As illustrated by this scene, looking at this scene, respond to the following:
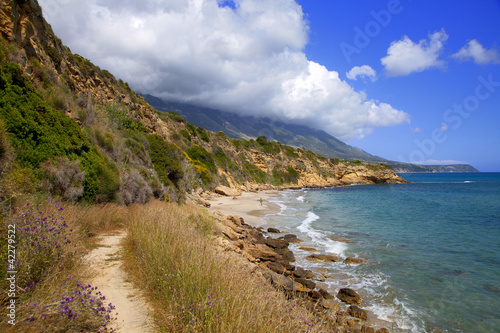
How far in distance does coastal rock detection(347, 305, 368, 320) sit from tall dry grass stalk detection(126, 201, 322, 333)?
4.74 meters

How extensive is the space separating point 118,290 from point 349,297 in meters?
7.29

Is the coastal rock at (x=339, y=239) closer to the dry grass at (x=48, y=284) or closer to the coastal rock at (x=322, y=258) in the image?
the coastal rock at (x=322, y=258)

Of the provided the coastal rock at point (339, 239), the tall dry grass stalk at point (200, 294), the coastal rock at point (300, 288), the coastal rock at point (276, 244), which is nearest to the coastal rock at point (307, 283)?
the coastal rock at point (300, 288)

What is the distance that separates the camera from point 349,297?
861 cm

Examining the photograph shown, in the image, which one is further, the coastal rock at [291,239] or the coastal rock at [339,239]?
the coastal rock at [339,239]

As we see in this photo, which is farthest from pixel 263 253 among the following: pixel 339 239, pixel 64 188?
pixel 64 188

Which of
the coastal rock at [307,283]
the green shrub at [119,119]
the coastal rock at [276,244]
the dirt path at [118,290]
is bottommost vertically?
the coastal rock at [276,244]

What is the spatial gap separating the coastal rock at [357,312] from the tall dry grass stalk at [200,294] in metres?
4.74

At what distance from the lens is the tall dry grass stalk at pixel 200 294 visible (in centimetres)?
294

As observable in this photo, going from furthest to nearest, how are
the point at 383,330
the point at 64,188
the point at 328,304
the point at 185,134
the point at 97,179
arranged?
the point at 185,134, the point at 97,179, the point at 328,304, the point at 64,188, the point at 383,330

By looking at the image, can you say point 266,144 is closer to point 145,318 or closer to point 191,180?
point 191,180

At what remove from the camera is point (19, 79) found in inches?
311

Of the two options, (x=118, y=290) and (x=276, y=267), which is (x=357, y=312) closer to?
(x=276, y=267)

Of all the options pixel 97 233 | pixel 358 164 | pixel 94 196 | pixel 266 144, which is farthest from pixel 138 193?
pixel 358 164
